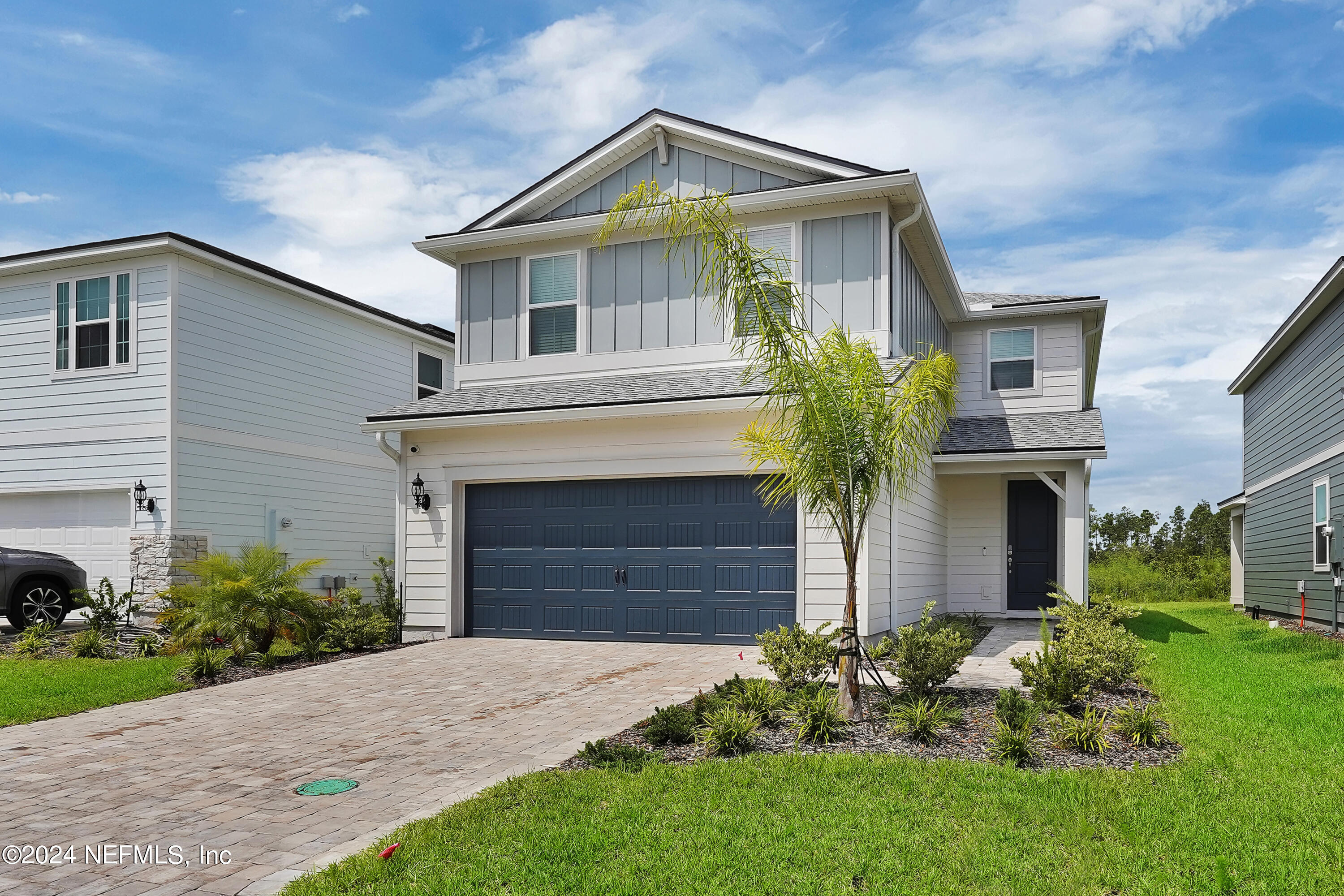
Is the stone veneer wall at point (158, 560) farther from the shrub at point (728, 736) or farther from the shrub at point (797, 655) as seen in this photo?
the shrub at point (728, 736)

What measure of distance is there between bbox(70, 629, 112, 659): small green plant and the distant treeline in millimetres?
19197

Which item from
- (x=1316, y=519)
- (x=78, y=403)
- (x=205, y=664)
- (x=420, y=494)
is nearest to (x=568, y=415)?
(x=420, y=494)

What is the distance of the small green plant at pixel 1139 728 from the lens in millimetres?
6383

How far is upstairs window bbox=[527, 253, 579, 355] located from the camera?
45.9 ft

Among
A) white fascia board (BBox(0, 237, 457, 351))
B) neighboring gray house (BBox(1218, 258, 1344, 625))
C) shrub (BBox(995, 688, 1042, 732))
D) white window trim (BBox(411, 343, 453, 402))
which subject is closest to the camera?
shrub (BBox(995, 688, 1042, 732))

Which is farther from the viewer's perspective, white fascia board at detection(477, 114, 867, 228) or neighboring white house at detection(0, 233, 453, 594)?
neighboring white house at detection(0, 233, 453, 594)

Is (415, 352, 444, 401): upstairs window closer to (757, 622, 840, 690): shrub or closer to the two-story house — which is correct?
the two-story house

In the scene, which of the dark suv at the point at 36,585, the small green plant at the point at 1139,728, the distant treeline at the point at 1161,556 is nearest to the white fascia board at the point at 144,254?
the dark suv at the point at 36,585

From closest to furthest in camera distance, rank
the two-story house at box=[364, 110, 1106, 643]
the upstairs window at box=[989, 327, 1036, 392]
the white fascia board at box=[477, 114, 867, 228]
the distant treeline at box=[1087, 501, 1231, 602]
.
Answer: the two-story house at box=[364, 110, 1106, 643]
the white fascia board at box=[477, 114, 867, 228]
the upstairs window at box=[989, 327, 1036, 392]
the distant treeline at box=[1087, 501, 1231, 602]

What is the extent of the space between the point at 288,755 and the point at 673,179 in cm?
986

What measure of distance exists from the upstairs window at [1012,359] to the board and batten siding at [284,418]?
10355 millimetres

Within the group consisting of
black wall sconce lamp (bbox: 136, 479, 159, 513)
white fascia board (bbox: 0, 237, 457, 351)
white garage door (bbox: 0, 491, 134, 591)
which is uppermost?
white fascia board (bbox: 0, 237, 457, 351)

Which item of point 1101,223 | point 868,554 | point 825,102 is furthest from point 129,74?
point 1101,223

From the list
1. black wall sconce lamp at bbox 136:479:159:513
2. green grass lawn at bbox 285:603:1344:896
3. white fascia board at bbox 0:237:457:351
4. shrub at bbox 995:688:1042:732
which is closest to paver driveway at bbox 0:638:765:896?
green grass lawn at bbox 285:603:1344:896
